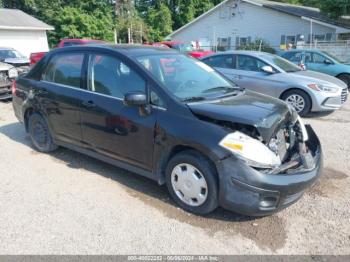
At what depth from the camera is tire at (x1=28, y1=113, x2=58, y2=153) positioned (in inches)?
205

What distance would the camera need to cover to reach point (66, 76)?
4723 mm

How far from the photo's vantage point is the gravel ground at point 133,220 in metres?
3.05

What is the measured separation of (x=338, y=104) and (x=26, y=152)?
21.7 ft

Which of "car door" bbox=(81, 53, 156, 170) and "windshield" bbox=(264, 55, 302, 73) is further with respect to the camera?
"windshield" bbox=(264, 55, 302, 73)

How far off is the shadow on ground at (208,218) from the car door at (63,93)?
0.61 m

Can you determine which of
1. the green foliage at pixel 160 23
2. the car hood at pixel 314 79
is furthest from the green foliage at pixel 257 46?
the car hood at pixel 314 79

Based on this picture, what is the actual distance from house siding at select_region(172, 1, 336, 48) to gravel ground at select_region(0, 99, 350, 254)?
953 inches

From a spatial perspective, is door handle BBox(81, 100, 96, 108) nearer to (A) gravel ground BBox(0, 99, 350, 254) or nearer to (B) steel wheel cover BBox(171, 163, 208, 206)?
(A) gravel ground BBox(0, 99, 350, 254)

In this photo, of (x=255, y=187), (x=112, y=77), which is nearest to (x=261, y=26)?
(x=112, y=77)

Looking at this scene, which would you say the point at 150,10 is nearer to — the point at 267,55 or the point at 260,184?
the point at 267,55

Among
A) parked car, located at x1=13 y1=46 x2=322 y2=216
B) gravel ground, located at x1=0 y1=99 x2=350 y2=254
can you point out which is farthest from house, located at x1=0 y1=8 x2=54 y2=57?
gravel ground, located at x1=0 y1=99 x2=350 y2=254

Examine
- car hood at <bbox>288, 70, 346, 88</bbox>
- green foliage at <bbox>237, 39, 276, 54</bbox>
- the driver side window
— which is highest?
green foliage at <bbox>237, 39, 276, 54</bbox>

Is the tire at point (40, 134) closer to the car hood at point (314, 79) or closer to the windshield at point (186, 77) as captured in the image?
the windshield at point (186, 77)

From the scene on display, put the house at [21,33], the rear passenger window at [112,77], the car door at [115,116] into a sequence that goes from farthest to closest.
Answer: the house at [21,33] → the rear passenger window at [112,77] → the car door at [115,116]
